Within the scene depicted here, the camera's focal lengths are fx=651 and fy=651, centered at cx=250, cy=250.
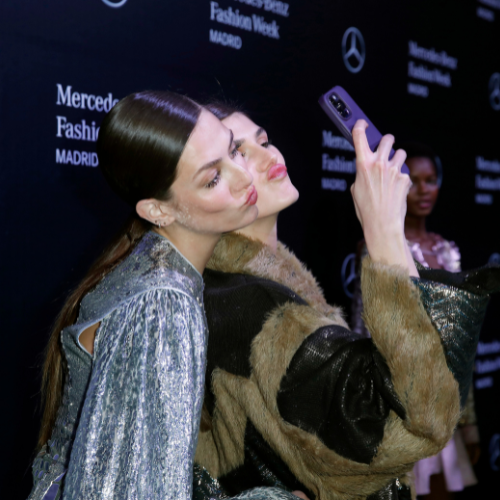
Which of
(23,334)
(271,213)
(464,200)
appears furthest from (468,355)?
(464,200)

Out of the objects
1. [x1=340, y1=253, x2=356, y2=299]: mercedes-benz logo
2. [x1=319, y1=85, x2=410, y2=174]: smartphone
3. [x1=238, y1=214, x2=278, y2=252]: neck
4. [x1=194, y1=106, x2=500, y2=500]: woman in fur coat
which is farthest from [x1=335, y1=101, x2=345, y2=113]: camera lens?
[x1=340, y1=253, x2=356, y2=299]: mercedes-benz logo

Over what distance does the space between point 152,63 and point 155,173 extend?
1.30 m

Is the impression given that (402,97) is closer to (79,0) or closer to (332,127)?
(332,127)

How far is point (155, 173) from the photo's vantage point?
4.12ft

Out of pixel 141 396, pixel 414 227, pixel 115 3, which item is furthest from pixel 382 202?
pixel 414 227

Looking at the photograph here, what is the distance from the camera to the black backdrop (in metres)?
2.06

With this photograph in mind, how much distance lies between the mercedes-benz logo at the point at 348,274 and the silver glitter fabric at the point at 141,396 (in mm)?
2229

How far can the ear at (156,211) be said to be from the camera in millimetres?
1306

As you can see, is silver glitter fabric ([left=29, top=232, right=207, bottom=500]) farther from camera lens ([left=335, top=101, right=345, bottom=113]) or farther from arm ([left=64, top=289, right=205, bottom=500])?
camera lens ([left=335, top=101, right=345, bottom=113])

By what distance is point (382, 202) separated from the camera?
133cm

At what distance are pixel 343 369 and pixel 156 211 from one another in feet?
1.59

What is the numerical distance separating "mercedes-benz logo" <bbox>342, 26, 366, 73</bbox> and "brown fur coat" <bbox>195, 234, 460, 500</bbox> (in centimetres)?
206

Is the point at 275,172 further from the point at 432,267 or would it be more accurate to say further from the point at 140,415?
the point at 432,267

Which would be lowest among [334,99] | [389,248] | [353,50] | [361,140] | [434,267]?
[434,267]
